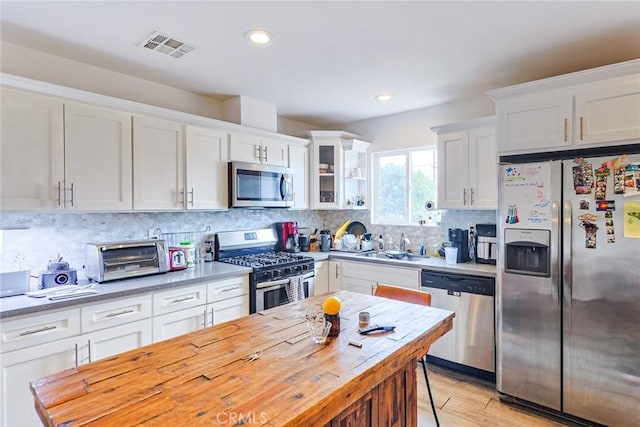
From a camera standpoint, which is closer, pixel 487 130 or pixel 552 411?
pixel 552 411

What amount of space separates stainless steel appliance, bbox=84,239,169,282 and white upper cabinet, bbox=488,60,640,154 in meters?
2.76

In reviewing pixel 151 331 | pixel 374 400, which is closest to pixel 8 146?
pixel 151 331

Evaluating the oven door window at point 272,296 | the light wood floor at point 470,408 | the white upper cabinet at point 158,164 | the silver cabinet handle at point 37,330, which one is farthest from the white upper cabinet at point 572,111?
the silver cabinet handle at point 37,330

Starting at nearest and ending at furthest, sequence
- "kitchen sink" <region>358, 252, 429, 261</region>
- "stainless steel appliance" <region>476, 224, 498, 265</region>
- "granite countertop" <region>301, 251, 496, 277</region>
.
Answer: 1. "granite countertop" <region>301, 251, 496, 277</region>
2. "stainless steel appliance" <region>476, 224, 498, 265</region>
3. "kitchen sink" <region>358, 252, 429, 261</region>

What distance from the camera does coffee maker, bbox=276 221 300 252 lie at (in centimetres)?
393

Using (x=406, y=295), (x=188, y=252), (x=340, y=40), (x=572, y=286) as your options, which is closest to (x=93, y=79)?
(x=188, y=252)

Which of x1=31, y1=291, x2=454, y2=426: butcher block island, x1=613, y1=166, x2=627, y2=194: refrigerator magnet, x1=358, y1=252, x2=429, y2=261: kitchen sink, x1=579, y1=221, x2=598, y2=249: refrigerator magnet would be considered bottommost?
x1=31, y1=291, x2=454, y2=426: butcher block island

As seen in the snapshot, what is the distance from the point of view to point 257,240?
12.2 feet

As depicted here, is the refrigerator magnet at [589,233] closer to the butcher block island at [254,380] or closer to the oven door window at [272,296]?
the butcher block island at [254,380]

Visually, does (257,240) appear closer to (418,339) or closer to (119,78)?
(119,78)

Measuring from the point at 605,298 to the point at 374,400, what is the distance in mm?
1712

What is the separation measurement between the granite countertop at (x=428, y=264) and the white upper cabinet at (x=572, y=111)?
3.22ft

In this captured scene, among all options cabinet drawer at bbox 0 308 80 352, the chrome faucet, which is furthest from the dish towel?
cabinet drawer at bbox 0 308 80 352

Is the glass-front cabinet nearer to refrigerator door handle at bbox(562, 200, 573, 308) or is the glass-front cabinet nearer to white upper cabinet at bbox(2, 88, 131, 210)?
white upper cabinet at bbox(2, 88, 131, 210)
